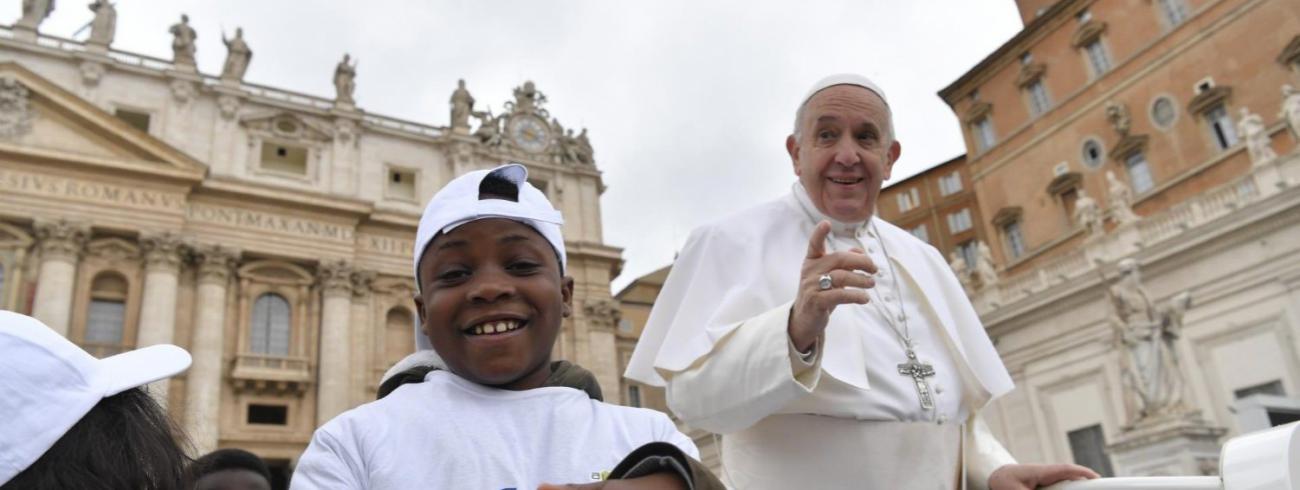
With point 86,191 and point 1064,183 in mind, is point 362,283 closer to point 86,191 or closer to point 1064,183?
point 86,191

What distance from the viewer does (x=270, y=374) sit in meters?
22.9

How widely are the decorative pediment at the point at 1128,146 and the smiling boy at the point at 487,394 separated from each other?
88.6 ft

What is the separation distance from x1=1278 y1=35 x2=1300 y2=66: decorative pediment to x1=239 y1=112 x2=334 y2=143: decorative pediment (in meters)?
26.5

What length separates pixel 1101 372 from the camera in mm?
17812

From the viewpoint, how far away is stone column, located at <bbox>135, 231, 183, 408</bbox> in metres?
21.6

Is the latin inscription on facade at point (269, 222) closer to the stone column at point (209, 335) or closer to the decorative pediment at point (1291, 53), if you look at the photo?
the stone column at point (209, 335)

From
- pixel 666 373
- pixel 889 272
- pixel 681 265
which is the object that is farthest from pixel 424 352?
pixel 889 272

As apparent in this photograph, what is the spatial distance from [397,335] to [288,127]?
7370 mm

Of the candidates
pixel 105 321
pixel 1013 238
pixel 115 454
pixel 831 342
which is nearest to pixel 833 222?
pixel 831 342

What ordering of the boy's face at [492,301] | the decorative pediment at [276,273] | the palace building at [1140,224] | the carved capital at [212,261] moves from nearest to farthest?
1. the boy's face at [492,301]
2. the palace building at [1140,224]
3. the carved capital at [212,261]
4. the decorative pediment at [276,273]

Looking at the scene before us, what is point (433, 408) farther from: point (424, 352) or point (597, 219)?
point (597, 219)

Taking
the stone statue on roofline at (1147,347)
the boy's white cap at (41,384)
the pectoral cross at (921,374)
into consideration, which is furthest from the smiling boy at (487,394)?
the stone statue on roofline at (1147,347)

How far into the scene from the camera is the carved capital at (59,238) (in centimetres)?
2114

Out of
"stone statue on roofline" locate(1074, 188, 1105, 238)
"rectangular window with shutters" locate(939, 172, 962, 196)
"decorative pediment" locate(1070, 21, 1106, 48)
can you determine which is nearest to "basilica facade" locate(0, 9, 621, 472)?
"stone statue on roofline" locate(1074, 188, 1105, 238)
